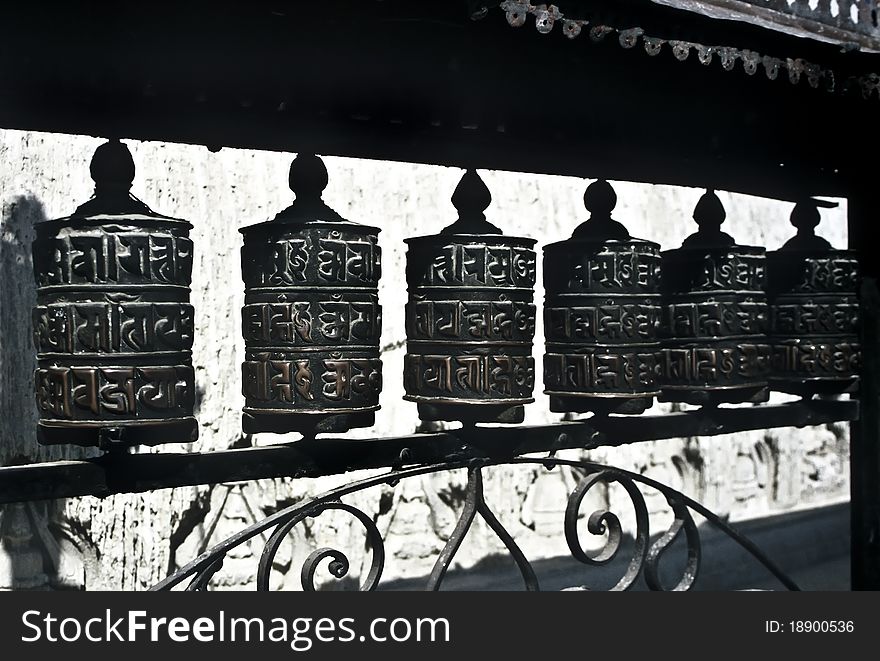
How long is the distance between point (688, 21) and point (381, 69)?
0.59m

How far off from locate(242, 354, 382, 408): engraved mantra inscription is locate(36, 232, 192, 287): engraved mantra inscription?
0.86ft

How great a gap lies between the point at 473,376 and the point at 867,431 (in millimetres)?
1365

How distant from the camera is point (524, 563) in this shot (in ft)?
7.67

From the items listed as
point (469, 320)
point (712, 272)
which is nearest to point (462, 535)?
point (469, 320)

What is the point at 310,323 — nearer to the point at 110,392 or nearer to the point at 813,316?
the point at 110,392

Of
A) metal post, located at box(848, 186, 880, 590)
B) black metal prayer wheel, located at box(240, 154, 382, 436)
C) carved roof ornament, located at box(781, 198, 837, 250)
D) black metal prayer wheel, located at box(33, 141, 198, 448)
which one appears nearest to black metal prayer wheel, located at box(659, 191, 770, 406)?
carved roof ornament, located at box(781, 198, 837, 250)

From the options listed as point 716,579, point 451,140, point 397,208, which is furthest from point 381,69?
point 716,579

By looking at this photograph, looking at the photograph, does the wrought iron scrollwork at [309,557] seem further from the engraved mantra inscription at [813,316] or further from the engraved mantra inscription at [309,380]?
the engraved mantra inscription at [813,316]

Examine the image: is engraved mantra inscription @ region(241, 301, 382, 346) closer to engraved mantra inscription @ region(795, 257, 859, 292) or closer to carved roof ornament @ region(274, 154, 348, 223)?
carved roof ornament @ region(274, 154, 348, 223)

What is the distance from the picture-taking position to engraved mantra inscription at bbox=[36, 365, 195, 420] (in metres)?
1.84

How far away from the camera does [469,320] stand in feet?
7.23

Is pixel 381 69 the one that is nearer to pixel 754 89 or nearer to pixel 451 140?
pixel 451 140

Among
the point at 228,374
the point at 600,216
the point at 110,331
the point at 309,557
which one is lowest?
the point at 309,557

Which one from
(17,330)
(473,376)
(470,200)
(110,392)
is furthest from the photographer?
(17,330)
